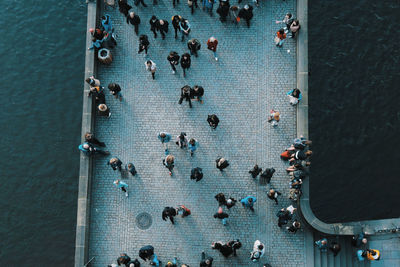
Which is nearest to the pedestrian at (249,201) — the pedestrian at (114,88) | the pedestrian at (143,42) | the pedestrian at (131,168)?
the pedestrian at (131,168)

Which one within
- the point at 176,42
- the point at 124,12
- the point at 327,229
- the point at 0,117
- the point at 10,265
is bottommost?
the point at 10,265

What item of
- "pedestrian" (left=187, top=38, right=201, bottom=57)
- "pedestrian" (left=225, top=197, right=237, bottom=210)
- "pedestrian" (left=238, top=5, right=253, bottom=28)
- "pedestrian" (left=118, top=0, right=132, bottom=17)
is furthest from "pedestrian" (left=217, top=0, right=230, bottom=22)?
"pedestrian" (left=225, top=197, right=237, bottom=210)

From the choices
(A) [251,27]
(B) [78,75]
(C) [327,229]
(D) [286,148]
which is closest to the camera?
(C) [327,229]

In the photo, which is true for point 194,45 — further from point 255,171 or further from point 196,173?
point 255,171

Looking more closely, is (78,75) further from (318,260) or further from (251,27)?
(318,260)

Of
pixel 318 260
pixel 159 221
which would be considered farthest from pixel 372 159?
pixel 159 221

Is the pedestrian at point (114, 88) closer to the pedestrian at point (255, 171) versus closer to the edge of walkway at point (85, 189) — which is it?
the edge of walkway at point (85, 189)

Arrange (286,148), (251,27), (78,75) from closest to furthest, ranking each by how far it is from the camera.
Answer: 1. (286,148)
2. (251,27)
3. (78,75)
